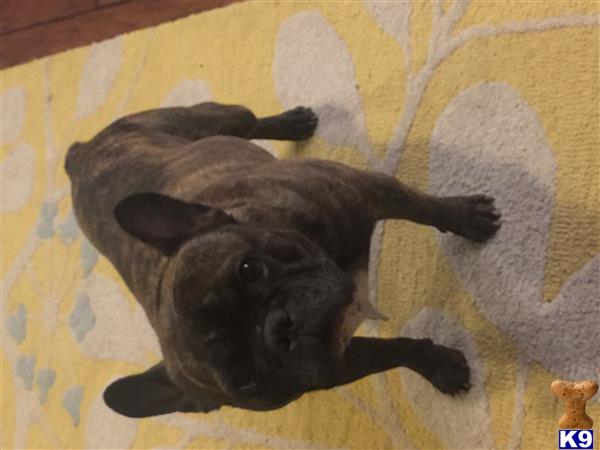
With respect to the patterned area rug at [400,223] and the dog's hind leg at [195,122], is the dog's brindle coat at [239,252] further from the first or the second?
the patterned area rug at [400,223]

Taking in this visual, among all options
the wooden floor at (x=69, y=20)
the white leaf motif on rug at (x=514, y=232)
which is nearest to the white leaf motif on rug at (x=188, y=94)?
the wooden floor at (x=69, y=20)

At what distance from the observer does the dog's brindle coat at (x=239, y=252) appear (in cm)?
108

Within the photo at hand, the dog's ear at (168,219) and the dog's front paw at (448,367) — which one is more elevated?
the dog's ear at (168,219)

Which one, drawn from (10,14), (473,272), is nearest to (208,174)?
(473,272)

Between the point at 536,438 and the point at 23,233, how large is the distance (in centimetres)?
182

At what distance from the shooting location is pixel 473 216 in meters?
1.54

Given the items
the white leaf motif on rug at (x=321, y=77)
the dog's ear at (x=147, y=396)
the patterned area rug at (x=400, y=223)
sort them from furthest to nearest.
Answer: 1. the white leaf motif on rug at (x=321, y=77)
2. the patterned area rug at (x=400, y=223)
3. the dog's ear at (x=147, y=396)

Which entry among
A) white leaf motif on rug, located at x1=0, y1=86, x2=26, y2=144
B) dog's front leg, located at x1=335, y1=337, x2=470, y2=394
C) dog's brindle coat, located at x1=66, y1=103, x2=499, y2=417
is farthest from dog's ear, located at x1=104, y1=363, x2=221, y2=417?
white leaf motif on rug, located at x1=0, y1=86, x2=26, y2=144

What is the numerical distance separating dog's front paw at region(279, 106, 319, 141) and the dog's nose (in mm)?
931

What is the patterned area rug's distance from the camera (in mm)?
1477

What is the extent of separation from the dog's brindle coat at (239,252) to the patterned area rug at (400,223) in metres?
0.11

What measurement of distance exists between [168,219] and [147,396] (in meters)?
0.40

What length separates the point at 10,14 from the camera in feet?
9.18

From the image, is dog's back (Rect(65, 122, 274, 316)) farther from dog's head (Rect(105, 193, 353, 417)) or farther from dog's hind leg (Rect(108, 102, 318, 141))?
dog's head (Rect(105, 193, 353, 417))
